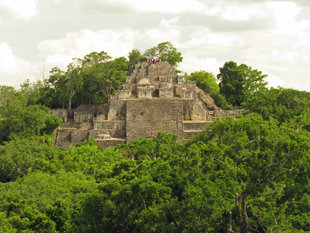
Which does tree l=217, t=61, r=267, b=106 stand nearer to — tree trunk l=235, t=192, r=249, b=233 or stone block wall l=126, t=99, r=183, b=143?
stone block wall l=126, t=99, r=183, b=143

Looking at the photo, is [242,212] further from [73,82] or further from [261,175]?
[73,82]

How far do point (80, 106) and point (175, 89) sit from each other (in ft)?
30.5

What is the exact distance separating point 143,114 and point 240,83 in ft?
41.4

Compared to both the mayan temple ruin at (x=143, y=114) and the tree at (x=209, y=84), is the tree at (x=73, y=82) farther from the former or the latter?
the tree at (x=209, y=84)

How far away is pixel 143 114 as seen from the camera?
38594 millimetres

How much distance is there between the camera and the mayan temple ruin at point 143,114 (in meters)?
37.8

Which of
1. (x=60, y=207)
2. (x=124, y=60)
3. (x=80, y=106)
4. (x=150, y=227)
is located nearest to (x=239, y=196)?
(x=150, y=227)

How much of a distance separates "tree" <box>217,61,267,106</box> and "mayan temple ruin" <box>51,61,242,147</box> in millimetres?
3038

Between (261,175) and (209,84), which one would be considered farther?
(209,84)

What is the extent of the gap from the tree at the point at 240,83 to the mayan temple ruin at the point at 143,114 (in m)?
3.04

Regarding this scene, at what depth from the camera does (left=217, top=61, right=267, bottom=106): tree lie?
47000 mm

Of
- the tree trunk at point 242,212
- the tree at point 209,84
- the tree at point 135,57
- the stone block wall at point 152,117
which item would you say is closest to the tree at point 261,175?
the tree trunk at point 242,212

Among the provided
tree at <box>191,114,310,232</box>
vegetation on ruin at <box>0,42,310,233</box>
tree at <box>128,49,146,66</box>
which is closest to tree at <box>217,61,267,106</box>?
tree at <box>128,49,146,66</box>

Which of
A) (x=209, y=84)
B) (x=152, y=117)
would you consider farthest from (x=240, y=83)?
(x=152, y=117)
